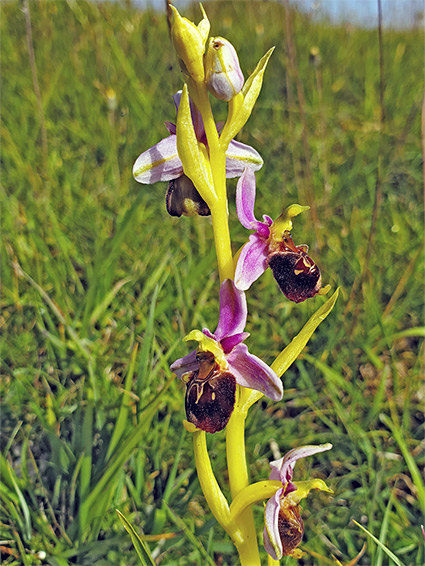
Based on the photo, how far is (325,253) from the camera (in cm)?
189

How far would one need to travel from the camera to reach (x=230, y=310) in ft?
3.08

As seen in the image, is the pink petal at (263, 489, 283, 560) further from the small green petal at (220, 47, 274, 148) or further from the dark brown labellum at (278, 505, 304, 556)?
the small green petal at (220, 47, 274, 148)

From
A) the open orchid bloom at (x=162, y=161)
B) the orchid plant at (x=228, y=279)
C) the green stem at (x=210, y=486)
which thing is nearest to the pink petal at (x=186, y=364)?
the orchid plant at (x=228, y=279)

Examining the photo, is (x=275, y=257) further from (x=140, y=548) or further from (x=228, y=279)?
(x=140, y=548)

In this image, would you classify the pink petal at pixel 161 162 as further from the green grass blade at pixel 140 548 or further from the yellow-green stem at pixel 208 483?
the green grass blade at pixel 140 548

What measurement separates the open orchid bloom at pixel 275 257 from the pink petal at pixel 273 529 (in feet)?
1.11

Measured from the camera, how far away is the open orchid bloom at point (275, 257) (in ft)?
3.13

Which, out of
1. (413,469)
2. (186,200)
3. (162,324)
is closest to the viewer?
(186,200)

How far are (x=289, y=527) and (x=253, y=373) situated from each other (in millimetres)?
269

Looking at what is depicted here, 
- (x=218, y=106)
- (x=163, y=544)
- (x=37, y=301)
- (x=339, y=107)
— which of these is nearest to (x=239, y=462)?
(x=163, y=544)

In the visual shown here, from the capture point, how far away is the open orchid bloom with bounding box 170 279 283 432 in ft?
2.95

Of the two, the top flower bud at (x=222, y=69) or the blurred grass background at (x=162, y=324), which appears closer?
the top flower bud at (x=222, y=69)

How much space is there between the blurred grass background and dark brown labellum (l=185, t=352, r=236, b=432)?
0.14 m

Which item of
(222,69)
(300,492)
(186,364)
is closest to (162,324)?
(186,364)
